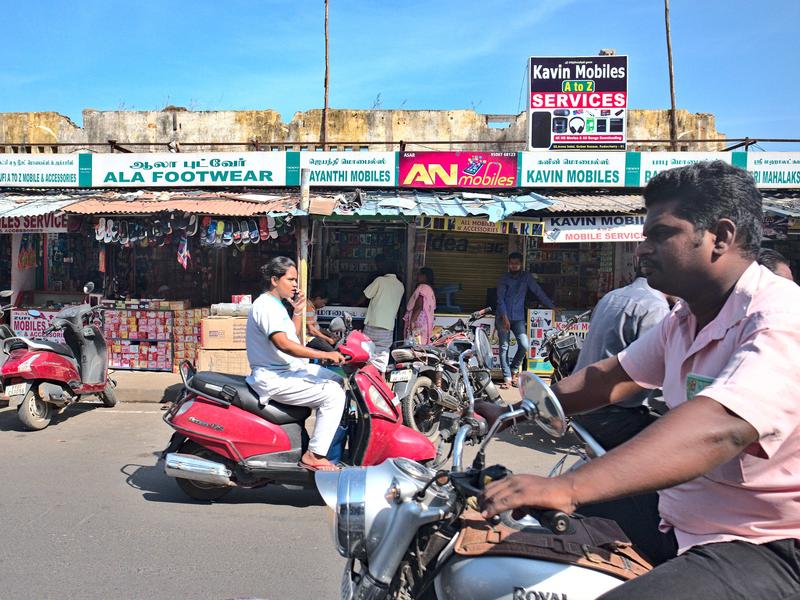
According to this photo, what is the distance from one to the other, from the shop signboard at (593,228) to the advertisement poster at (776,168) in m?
2.32

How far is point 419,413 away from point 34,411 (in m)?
3.93

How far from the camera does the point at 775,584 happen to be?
4.55 ft

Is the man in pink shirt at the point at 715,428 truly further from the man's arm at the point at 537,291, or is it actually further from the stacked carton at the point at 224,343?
the stacked carton at the point at 224,343

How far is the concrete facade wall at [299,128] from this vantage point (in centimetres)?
1385

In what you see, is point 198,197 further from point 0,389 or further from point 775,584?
point 775,584

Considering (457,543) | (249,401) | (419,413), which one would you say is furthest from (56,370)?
(457,543)

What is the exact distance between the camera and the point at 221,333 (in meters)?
8.76

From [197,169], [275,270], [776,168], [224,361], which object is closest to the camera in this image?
[275,270]

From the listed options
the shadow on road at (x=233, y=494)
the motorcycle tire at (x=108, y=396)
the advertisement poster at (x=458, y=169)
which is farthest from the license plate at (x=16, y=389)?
the advertisement poster at (x=458, y=169)

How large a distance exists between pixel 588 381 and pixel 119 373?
28.9 feet

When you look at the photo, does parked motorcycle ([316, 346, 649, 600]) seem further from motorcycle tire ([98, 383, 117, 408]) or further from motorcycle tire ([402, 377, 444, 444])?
motorcycle tire ([98, 383, 117, 408])

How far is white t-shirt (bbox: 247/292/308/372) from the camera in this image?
4387mm

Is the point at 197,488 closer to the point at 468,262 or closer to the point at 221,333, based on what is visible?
the point at 221,333

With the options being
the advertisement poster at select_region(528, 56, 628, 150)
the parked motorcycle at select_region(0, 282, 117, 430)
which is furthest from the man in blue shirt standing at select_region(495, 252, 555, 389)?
the parked motorcycle at select_region(0, 282, 117, 430)
